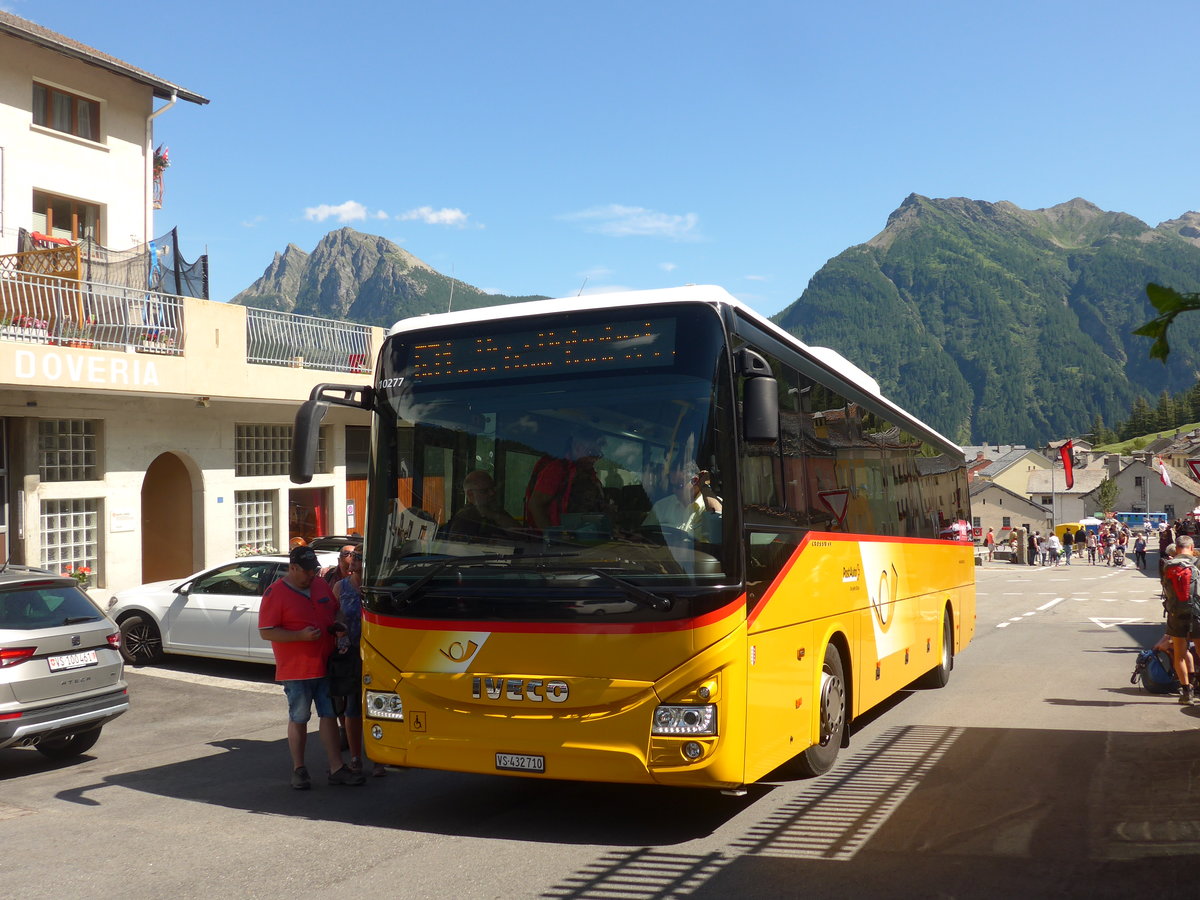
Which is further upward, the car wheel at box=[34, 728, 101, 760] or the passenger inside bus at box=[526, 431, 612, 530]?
the passenger inside bus at box=[526, 431, 612, 530]

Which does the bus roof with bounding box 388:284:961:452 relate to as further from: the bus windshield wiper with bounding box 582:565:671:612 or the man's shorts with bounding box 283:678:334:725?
the man's shorts with bounding box 283:678:334:725

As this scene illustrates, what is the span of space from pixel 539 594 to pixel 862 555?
12.4 feet

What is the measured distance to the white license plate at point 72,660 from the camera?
27.7 feet

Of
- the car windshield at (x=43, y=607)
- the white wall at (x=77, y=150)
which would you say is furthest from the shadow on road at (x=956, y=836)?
the white wall at (x=77, y=150)

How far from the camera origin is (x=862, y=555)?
9.17m

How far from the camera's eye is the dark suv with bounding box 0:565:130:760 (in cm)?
814

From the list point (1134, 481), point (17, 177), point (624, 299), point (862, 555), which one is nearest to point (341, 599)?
point (624, 299)

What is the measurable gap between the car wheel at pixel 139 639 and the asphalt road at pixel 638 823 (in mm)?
3583

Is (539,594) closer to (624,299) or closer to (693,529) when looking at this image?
(693,529)

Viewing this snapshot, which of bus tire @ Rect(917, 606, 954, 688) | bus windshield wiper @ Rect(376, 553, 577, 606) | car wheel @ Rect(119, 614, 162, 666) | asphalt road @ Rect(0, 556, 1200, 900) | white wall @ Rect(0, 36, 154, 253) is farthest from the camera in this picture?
white wall @ Rect(0, 36, 154, 253)

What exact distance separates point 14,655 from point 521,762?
427 centimetres

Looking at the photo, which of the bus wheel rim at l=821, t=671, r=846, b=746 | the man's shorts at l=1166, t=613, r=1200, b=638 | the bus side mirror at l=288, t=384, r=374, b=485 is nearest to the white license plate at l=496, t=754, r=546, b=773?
the bus side mirror at l=288, t=384, r=374, b=485

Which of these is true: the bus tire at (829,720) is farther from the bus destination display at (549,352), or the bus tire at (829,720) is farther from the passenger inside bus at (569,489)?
the bus destination display at (549,352)

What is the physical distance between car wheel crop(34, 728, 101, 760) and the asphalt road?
0.11 m
